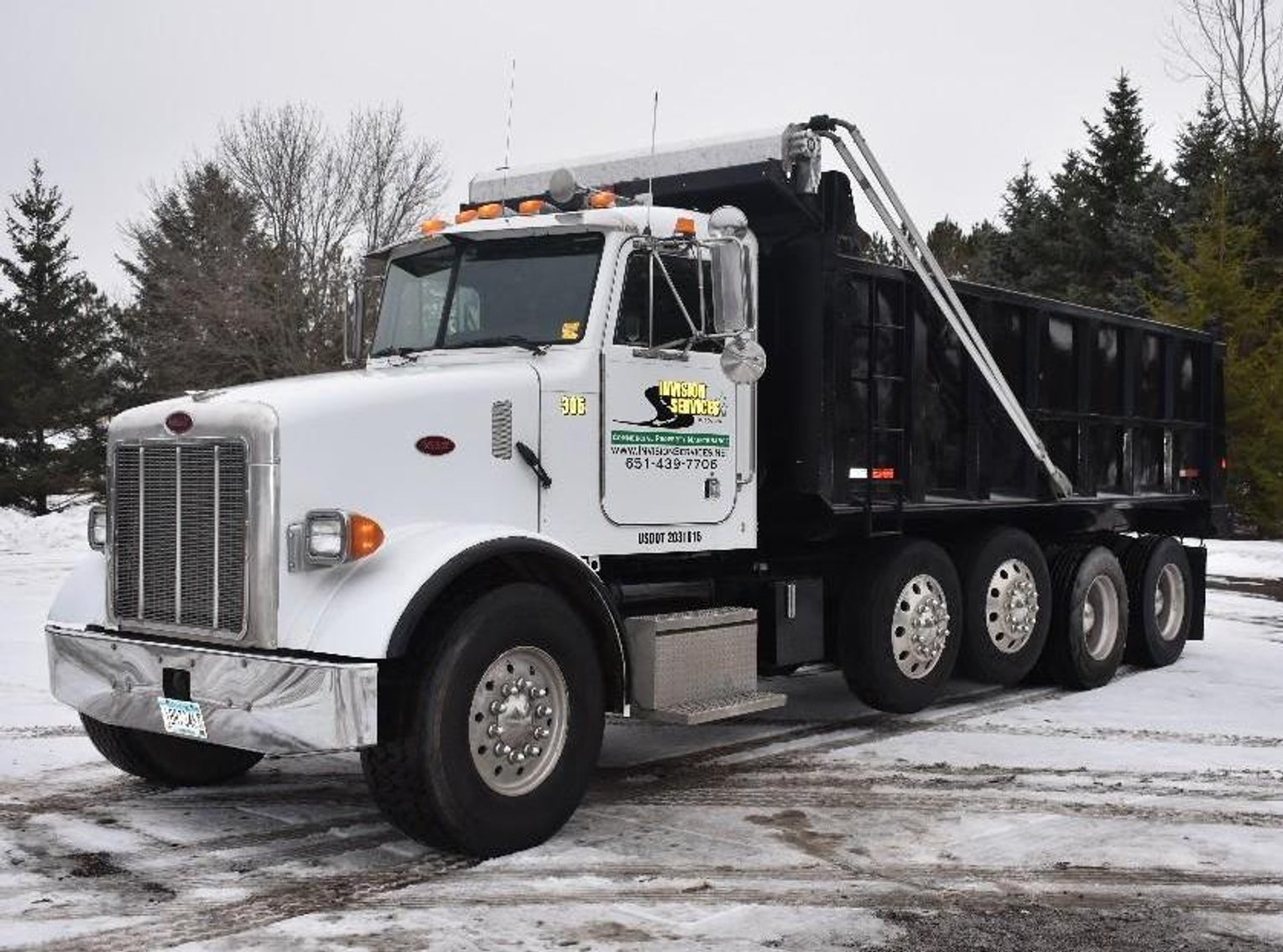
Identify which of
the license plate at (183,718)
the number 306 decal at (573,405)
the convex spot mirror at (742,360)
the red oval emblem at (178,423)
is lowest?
the license plate at (183,718)

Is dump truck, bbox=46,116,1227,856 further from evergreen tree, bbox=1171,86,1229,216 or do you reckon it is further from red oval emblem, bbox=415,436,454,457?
evergreen tree, bbox=1171,86,1229,216

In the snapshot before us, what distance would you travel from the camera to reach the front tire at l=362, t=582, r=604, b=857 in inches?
218

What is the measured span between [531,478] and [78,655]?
83.1 inches

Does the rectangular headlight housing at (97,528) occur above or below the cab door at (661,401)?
below

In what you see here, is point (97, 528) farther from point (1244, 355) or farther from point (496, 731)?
point (1244, 355)

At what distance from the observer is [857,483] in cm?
824

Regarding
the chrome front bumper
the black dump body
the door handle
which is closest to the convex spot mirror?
the door handle

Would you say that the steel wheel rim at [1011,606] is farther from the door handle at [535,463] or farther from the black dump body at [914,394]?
the door handle at [535,463]

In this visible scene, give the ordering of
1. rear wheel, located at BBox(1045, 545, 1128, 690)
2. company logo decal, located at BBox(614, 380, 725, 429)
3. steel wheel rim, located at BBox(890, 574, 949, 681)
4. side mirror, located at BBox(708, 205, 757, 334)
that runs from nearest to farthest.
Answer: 1. side mirror, located at BBox(708, 205, 757, 334)
2. company logo decal, located at BBox(614, 380, 725, 429)
3. steel wheel rim, located at BBox(890, 574, 949, 681)
4. rear wheel, located at BBox(1045, 545, 1128, 690)

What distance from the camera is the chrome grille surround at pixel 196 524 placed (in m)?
5.62

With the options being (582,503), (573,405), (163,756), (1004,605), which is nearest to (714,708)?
(582,503)

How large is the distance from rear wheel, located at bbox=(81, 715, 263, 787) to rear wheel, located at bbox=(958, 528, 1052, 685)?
183 inches

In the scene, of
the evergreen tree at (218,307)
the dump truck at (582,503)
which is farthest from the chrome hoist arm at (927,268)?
the evergreen tree at (218,307)

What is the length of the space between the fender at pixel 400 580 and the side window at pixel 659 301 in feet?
4.02
